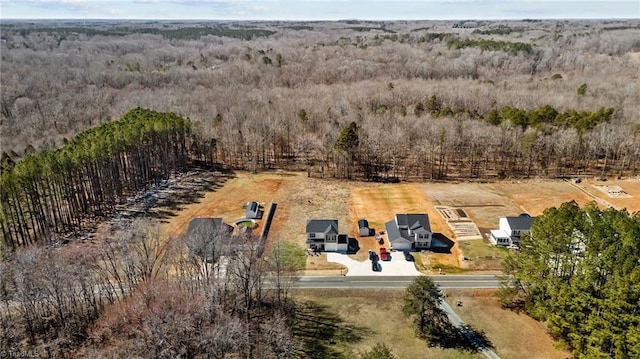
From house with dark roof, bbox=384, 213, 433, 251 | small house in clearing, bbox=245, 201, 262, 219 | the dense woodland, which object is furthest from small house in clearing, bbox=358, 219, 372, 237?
small house in clearing, bbox=245, 201, 262, 219

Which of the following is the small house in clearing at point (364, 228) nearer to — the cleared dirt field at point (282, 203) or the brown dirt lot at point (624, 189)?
the cleared dirt field at point (282, 203)

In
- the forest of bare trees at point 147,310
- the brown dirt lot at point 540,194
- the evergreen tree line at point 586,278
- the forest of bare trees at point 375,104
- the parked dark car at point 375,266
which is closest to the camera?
the evergreen tree line at point 586,278

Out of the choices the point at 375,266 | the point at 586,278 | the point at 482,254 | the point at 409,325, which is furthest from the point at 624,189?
the point at 409,325

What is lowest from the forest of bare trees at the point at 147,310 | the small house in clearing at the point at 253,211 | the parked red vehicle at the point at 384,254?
the parked red vehicle at the point at 384,254

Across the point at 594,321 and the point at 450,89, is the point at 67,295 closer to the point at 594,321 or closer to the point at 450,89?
the point at 594,321

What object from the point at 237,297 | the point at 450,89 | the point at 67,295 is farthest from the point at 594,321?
the point at 450,89

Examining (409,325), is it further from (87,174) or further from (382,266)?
(87,174)

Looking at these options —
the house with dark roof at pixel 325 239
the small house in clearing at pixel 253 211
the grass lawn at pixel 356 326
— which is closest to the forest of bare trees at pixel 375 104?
the small house in clearing at pixel 253 211

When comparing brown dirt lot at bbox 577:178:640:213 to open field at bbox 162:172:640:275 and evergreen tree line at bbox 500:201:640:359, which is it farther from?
evergreen tree line at bbox 500:201:640:359
